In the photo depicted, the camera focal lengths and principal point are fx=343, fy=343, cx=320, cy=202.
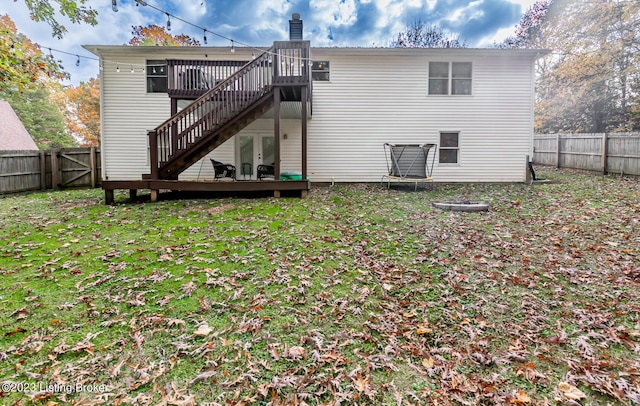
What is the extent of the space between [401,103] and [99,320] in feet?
37.7

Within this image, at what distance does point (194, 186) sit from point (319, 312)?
6.53 metres

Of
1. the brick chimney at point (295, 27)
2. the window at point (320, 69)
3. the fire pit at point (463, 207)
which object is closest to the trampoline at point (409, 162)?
the fire pit at point (463, 207)

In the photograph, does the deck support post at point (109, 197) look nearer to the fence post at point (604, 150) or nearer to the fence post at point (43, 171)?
the fence post at point (43, 171)

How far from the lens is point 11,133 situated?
1936 cm

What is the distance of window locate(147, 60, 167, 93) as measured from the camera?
39.7 ft

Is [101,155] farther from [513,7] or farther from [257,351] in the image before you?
[513,7]

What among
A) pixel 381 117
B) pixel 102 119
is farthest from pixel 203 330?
pixel 102 119

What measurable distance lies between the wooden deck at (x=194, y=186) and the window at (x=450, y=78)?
→ 687 cm

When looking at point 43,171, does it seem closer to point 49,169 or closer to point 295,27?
point 49,169

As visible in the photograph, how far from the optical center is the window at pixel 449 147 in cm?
1263

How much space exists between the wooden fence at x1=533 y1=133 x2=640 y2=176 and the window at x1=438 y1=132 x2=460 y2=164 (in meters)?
6.35

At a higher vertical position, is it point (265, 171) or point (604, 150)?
point (604, 150)

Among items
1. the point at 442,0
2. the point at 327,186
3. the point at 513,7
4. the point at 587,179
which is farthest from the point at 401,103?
the point at 513,7

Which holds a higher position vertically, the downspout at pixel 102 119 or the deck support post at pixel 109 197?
the downspout at pixel 102 119
